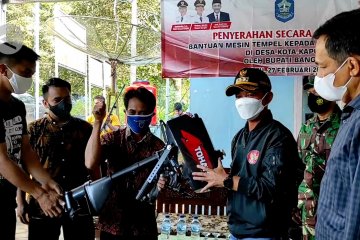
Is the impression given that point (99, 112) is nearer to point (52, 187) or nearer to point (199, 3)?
point (52, 187)

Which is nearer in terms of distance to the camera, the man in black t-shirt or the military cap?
the man in black t-shirt

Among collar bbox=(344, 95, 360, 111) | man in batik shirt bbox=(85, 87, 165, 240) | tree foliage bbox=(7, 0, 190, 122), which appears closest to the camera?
collar bbox=(344, 95, 360, 111)

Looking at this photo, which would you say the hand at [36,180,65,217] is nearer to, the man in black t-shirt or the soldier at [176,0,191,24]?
the man in black t-shirt

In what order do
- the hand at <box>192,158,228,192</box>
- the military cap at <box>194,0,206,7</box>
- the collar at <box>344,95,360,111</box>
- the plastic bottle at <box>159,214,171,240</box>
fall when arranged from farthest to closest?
the military cap at <box>194,0,206,7</box>, the plastic bottle at <box>159,214,171,240</box>, the hand at <box>192,158,228,192</box>, the collar at <box>344,95,360,111</box>

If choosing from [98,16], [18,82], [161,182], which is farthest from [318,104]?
[98,16]

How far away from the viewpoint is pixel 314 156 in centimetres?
291

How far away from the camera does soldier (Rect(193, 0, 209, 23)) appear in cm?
477

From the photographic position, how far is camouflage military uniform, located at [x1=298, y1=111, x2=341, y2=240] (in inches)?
112

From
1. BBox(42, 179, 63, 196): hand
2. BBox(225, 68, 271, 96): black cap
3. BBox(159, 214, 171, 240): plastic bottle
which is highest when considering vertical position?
BBox(225, 68, 271, 96): black cap

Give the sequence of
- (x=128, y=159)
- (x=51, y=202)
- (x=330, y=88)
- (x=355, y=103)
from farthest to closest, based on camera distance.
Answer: (x=128, y=159) → (x=51, y=202) → (x=330, y=88) → (x=355, y=103)

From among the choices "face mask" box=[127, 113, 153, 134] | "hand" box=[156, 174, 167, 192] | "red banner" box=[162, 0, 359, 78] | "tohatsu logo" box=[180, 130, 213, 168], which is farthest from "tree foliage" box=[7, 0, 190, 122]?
"tohatsu logo" box=[180, 130, 213, 168]

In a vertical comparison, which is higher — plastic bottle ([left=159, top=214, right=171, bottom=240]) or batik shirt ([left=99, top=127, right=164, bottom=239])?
batik shirt ([left=99, top=127, right=164, bottom=239])

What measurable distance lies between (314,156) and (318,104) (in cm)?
40

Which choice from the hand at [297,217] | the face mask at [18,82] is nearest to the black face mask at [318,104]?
the hand at [297,217]
